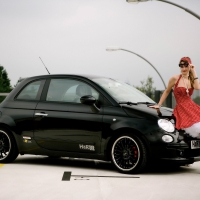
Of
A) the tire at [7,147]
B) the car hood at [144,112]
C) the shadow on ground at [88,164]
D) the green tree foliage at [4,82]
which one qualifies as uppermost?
the green tree foliage at [4,82]

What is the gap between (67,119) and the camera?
10047 millimetres

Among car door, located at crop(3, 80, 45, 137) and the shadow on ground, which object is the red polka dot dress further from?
car door, located at crop(3, 80, 45, 137)

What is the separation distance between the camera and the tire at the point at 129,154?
927 cm

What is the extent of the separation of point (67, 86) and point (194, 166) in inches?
108

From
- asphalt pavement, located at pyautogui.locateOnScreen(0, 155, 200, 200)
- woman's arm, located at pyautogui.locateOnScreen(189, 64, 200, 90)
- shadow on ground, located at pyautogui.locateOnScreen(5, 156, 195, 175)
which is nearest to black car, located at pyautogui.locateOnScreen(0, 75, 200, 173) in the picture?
asphalt pavement, located at pyautogui.locateOnScreen(0, 155, 200, 200)

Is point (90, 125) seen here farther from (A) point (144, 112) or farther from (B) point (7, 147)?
(B) point (7, 147)

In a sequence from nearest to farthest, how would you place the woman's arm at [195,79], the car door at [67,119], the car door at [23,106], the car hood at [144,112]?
the car hood at [144,112]
the woman's arm at [195,79]
the car door at [67,119]
the car door at [23,106]

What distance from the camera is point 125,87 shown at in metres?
10.8

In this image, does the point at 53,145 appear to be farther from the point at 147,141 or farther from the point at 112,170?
the point at 147,141

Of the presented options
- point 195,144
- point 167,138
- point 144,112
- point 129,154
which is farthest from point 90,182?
point 195,144

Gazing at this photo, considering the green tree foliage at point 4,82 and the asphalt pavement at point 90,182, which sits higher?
the green tree foliage at point 4,82

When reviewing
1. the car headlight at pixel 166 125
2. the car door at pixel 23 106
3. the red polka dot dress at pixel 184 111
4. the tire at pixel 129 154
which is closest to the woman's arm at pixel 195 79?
Result: the red polka dot dress at pixel 184 111

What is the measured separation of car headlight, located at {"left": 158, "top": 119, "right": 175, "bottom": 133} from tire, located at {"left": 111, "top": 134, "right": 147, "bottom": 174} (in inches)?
16.7

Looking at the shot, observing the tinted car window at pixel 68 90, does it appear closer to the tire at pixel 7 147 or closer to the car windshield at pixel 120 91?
the car windshield at pixel 120 91
